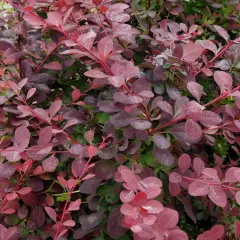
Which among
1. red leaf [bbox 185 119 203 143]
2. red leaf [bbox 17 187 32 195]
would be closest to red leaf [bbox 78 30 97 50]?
red leaf [bbox 185 119 203 143]

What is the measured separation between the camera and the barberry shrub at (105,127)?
102 centimetres

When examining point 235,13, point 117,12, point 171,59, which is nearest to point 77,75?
point 117,12

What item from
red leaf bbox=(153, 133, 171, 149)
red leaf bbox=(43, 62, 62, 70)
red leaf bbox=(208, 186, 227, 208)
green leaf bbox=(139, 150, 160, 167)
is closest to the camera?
red leaf bbox=(208, 186, 227, 208)

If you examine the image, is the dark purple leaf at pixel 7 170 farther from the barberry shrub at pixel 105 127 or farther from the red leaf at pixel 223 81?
the red leaf at pixel 223 81

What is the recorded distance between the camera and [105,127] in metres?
1.14

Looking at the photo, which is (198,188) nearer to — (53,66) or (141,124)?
(141,124)

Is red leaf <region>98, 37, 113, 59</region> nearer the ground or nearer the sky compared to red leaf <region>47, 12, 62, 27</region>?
nearer the ground

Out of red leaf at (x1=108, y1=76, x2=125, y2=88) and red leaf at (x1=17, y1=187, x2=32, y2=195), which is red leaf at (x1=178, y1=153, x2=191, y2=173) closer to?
red leaf at (x1=108, y1=76, x2=125, y2=88)

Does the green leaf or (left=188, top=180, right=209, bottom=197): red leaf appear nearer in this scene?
(left=188, top=180, right=209, bottom=197): red leaf

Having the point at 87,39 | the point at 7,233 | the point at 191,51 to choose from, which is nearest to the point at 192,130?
the point at 191,51

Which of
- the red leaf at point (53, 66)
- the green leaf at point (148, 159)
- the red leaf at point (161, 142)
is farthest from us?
the red leaf at point (53, 66)

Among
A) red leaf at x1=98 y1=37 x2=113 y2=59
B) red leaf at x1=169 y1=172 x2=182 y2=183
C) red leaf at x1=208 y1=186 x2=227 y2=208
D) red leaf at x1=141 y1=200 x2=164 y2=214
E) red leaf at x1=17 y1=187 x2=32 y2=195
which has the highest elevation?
red leaf at x1=98 y1=37 x2=113 y2=59

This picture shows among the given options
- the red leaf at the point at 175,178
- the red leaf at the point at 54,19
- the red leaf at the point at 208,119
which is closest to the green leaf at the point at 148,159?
the red leaf at the point at 175,178

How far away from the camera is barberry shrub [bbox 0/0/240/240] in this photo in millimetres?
1020
